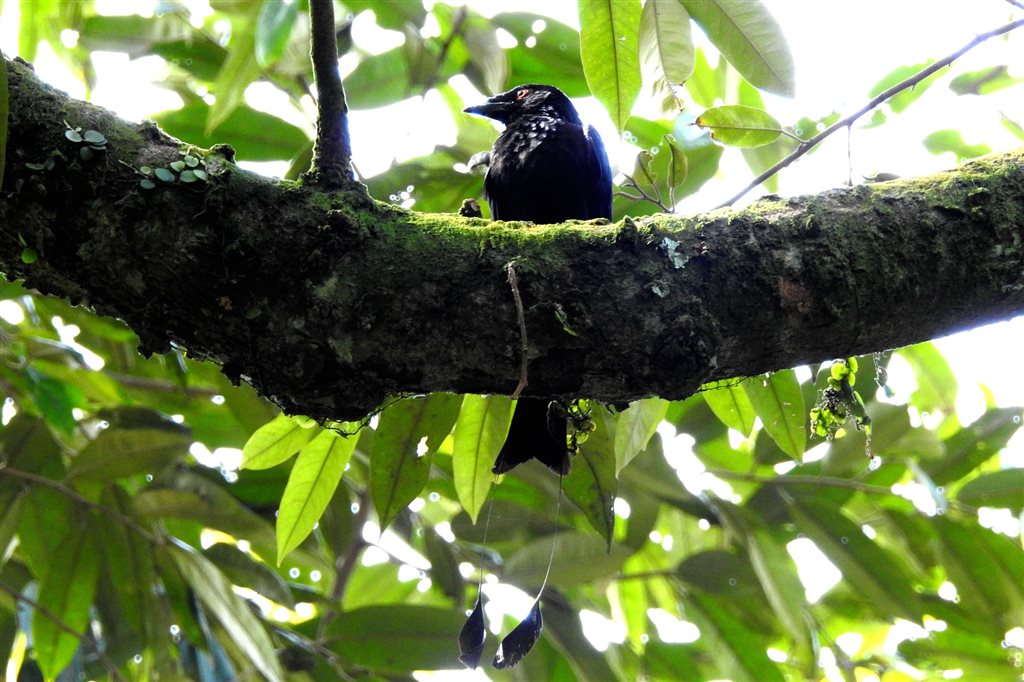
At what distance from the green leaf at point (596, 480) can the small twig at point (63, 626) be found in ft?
4.12

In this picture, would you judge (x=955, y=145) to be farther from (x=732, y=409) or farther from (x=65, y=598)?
(x=65, y=598)

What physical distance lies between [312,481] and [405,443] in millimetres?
213

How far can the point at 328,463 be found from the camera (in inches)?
76.8

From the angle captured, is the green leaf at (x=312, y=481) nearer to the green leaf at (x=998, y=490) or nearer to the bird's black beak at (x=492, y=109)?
the bird's black beak at (x=492, y=109)

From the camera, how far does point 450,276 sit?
1.33 meters

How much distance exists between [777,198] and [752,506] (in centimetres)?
133

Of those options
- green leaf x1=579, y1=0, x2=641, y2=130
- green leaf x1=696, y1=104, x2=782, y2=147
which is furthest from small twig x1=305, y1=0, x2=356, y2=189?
green leaf x1=696, y1=104, x2=782, y2=147

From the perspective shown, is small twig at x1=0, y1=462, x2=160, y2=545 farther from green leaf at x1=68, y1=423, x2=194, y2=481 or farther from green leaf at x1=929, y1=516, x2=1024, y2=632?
green leaf at x1=929, y1=516, x2=1024, y2=632

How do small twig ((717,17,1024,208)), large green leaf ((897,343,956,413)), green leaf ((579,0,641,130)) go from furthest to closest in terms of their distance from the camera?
large green leaf ((897,343,956,413))
green leaf ((579,0,641,130))
small twig ((717,17,1024,208))

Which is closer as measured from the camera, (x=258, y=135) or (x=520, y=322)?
(x=520, y=322)

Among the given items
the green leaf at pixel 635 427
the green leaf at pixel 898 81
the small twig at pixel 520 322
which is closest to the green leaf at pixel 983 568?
the green leaf at pixel 635 427

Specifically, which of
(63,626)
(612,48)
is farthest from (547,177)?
(63,626)

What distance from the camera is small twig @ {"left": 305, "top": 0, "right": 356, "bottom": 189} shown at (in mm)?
1425

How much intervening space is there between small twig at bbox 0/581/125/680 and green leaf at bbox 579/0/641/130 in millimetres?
1757
